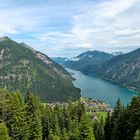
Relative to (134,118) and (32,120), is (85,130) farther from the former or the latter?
(32,120)

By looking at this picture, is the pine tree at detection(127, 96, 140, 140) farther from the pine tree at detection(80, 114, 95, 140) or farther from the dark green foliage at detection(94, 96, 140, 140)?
the pine tree at detection(80, 114, 95, 140)

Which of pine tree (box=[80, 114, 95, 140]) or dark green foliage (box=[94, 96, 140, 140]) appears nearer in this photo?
pine tree (box=[80, 114, 95, 140])

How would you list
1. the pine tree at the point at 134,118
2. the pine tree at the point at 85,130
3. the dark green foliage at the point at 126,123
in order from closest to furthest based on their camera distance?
1. the pine tree at the point at 85,130
2. the pine tree at the point at 134,118
3. the dark green foliage at the point at 126,123

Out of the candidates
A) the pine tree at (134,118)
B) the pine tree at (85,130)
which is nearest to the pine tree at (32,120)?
the pine tree at (85,130)

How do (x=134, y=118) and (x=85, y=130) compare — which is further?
(x=134, y=118)

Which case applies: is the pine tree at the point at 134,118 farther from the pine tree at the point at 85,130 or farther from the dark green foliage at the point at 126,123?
the pine tree at the point at 85,130

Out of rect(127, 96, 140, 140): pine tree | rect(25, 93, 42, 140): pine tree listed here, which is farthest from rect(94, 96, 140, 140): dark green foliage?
rect(25, 93, 42, 140): pine tree

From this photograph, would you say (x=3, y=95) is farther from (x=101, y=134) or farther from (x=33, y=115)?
(x=101, y=134)

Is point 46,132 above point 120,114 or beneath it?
Answer: beneath

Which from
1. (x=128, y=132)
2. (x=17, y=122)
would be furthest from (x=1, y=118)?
(x=128, y=132)

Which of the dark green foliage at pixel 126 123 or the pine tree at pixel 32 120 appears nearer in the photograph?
the dark green foliage at pixel 126 123

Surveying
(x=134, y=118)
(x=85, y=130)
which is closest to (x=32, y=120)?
(x=85, y=130)
